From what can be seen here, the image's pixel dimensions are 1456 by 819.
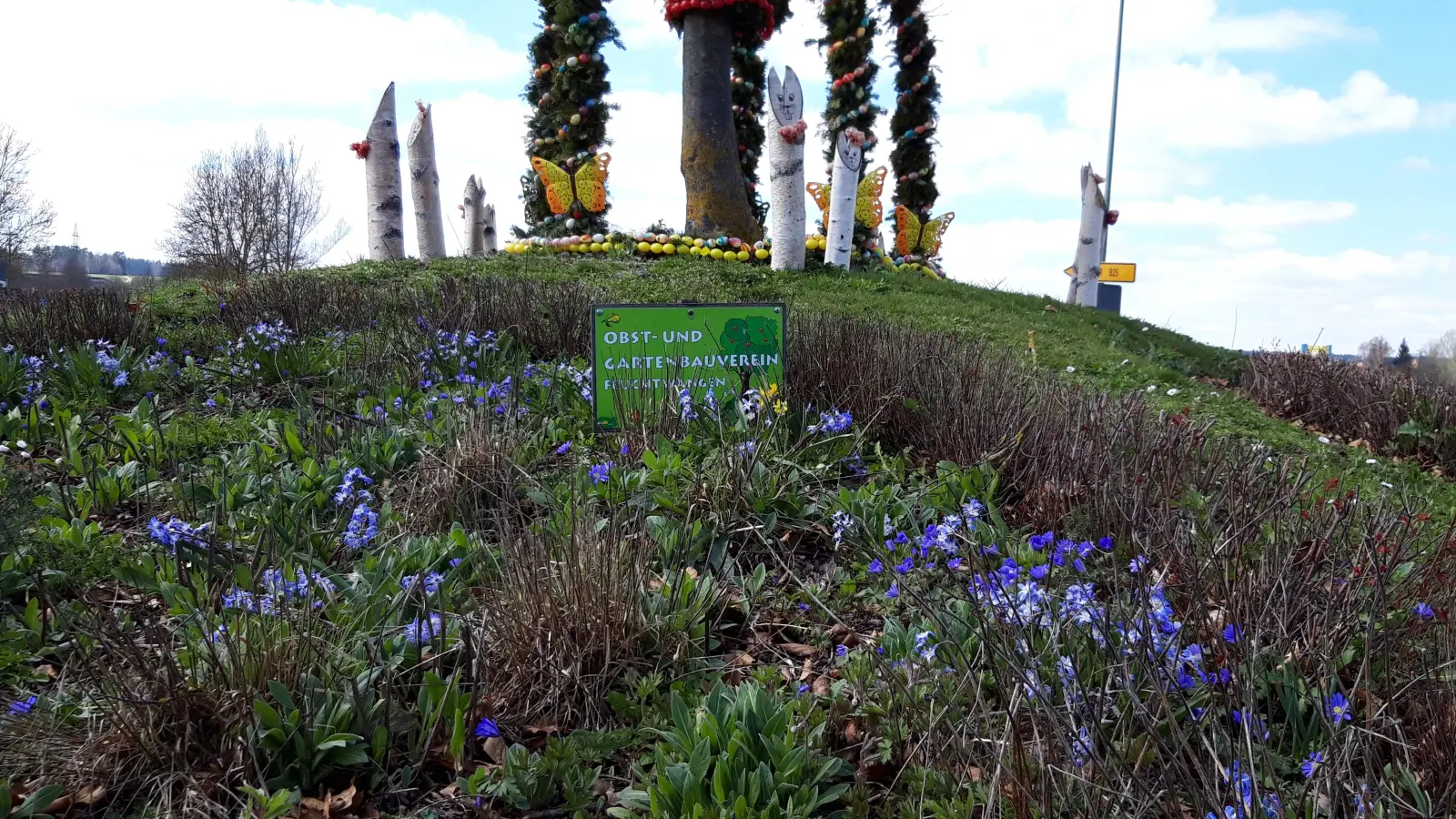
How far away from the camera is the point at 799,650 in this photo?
8.92 feet

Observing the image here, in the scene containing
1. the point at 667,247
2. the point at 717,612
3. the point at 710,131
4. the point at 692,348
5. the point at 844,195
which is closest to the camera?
the point at 717,612

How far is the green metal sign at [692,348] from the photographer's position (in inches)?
165

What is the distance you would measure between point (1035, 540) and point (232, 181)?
30.3 metres

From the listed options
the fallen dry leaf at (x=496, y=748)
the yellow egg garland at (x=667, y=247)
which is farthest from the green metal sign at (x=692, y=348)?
the yellow egg garland at (x=667, y=247)

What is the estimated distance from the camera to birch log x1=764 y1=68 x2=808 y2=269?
36.1ft

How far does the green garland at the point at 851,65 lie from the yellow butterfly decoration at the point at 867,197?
9.28 ft

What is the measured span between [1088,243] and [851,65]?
550 centimetres

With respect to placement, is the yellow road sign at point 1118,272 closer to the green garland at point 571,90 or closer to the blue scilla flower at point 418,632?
the green garland at point 571,90

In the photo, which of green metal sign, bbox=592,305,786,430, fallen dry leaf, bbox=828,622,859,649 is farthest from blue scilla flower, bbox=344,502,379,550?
fallen dry leaf, bbox=828,622,859,649

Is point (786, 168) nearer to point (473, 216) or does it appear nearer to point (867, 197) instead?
point (867, 197)

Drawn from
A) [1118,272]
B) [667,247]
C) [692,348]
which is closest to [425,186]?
[667,247]

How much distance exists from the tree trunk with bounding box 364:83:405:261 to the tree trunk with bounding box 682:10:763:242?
4223mm

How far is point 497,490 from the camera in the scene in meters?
3.48

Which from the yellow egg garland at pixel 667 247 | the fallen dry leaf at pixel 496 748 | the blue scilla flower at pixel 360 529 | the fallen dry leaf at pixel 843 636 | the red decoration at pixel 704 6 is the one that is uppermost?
the red decoration at pixel 704 6
